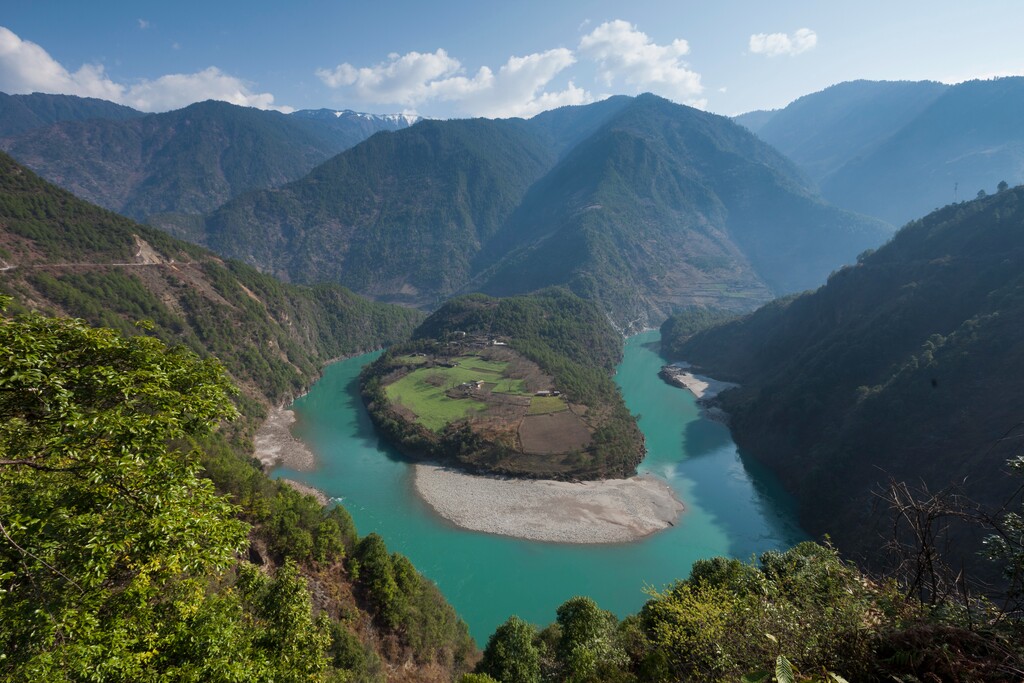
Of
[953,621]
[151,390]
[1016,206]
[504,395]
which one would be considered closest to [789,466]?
[504,395]

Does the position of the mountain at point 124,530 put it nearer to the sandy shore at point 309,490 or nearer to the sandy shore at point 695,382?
the sandy shore at point 309,490

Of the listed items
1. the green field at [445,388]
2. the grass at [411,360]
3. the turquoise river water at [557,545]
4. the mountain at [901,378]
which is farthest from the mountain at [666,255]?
the turquoise river water at [557,545]

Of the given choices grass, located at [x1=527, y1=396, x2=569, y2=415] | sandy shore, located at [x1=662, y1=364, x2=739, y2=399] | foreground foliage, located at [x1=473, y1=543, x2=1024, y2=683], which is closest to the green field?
grass, located at [x1=527, y1=396, x2=569, y2=415]

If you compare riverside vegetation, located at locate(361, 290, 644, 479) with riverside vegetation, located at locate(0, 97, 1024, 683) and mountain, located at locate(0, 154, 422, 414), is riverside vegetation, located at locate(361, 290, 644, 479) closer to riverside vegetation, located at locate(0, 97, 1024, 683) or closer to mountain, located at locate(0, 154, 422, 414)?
mountain, located at locate(0, 154, 422, 414)

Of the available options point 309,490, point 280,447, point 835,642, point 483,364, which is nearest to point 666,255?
point 483,364

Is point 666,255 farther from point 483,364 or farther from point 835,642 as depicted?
point 835,642

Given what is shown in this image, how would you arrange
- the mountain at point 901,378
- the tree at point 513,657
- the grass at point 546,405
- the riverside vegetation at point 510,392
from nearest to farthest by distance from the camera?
the tree at point 513,657 → the mountain at point 901,378 → the riverside vegetation at point 510,392 → the grass at point 546,405

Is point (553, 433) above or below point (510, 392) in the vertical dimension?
below
